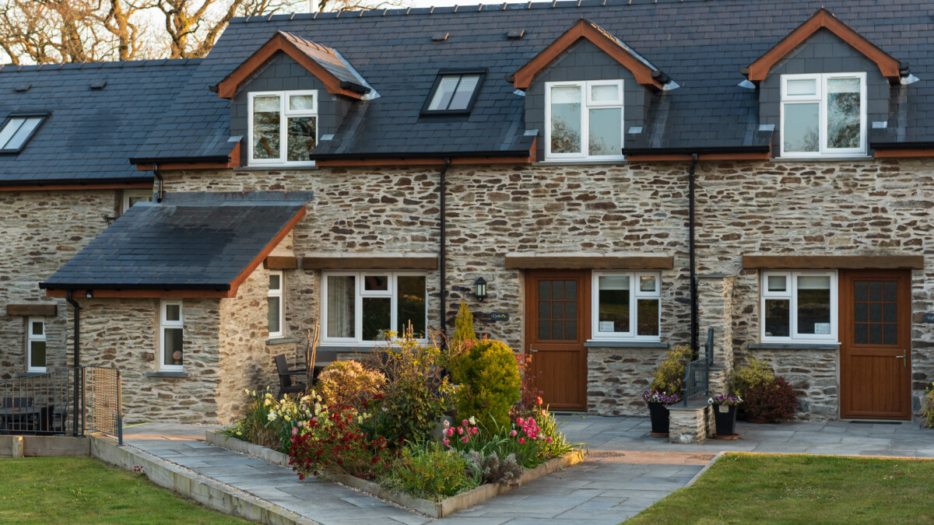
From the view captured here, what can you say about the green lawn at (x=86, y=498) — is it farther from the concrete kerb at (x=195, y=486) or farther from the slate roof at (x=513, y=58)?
the slate roof at (x=513, y=58)

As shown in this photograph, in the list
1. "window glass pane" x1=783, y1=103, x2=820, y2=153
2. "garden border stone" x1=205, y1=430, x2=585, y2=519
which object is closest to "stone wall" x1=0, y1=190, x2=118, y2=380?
"garden border stone" x1=205, y1=430, x2=585, y2=519

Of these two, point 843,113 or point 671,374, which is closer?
point 671,374

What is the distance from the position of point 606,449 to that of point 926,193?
653 centimetres

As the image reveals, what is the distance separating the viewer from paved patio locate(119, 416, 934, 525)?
9.39 m

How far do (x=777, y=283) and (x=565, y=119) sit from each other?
4.31m

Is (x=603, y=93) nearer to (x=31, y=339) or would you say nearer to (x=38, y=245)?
(x=38, y=245)

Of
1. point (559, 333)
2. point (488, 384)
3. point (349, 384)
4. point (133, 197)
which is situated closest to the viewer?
point (488, 384)

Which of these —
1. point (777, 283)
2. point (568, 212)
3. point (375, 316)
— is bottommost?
point (375, 316)

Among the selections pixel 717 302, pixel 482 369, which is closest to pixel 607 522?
pixel 482 369

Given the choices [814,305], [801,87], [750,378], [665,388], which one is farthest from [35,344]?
[801,87]

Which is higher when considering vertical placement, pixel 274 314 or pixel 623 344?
pixel 274 314

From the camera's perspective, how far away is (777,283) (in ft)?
52.3

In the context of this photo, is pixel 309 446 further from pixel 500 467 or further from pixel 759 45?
pixel 759 45

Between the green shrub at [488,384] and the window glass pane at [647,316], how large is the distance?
17.7ft
